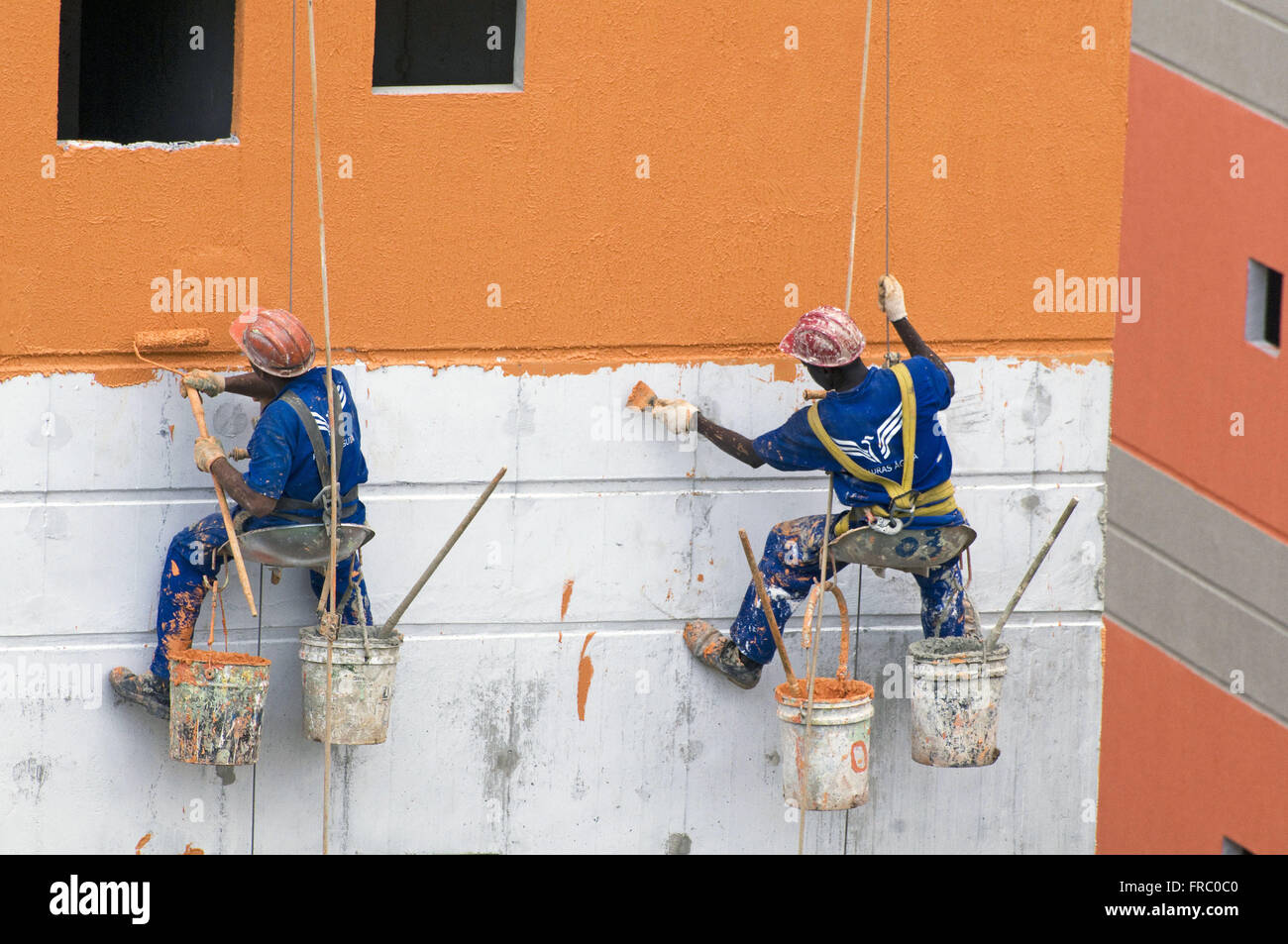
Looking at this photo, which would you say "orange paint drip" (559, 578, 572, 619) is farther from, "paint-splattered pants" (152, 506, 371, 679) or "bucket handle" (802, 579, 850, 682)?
"bucket handle" (802, 579, 850, 682)

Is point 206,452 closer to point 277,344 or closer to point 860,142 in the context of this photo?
point 277,344

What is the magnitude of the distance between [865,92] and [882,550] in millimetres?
1929

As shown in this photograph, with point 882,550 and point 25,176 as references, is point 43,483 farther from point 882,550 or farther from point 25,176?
point 882,550

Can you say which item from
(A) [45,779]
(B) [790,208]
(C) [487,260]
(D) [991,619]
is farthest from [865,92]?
(A) [45,779]

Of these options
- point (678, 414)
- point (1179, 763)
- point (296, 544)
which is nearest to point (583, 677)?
point (678, 414)

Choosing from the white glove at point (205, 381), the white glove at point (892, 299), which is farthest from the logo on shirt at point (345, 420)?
the white glove at point (892, 299)

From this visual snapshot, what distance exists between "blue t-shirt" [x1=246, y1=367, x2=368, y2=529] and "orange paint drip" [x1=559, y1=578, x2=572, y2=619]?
37.7 inches

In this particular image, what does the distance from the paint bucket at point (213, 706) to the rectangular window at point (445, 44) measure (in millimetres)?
2468

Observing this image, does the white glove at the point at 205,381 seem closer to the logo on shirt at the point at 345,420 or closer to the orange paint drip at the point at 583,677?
the logo on shirt at the point at 345,420

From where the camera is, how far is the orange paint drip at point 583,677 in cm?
683

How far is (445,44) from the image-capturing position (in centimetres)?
687

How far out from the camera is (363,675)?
20.3ft

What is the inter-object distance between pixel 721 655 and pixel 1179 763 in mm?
2466

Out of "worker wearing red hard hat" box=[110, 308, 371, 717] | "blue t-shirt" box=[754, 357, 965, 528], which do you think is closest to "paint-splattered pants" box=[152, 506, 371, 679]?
"worker wearing red hard hat" box=[110, 308, 371, 717]
